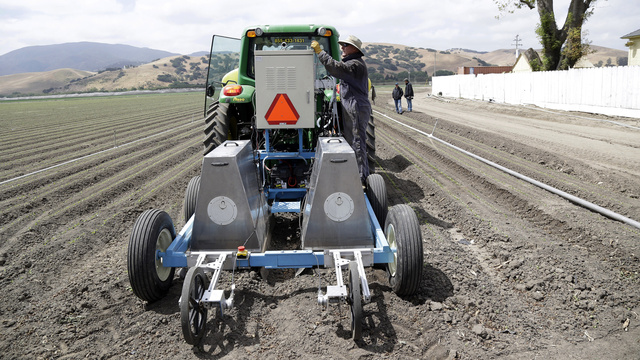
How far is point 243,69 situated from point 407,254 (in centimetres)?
420

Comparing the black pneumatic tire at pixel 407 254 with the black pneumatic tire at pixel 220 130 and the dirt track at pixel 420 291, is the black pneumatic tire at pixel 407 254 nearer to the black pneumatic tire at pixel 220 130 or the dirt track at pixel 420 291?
the dirt track at pixel 420 291

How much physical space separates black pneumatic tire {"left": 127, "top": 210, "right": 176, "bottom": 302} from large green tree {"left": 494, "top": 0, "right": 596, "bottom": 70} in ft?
87.9

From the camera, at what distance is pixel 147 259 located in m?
3.69

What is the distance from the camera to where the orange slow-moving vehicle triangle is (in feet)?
15.8

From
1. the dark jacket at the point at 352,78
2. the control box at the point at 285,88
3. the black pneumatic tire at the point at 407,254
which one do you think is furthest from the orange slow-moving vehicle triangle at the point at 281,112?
the black pneumatic tire at the point at 407,254

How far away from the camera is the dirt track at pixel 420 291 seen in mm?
3299

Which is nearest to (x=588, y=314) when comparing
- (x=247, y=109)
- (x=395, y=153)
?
(x=247, y=109)

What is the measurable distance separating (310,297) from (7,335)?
2.35m

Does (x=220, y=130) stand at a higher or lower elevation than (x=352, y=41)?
lower

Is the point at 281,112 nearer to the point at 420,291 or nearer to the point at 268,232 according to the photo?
the point at 268,232

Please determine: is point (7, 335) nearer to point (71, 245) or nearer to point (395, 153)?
point (71, 245)

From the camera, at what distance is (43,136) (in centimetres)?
1653

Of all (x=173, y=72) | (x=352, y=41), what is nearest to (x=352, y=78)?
(x=352, y=41)

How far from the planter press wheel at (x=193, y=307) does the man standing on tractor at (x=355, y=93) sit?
2467 mm
